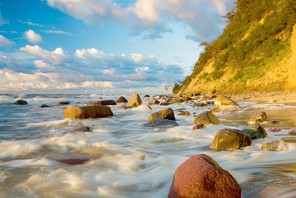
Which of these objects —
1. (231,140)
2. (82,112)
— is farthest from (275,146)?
(82,112)

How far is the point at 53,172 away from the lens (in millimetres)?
3680

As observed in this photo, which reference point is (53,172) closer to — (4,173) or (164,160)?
(4,173)

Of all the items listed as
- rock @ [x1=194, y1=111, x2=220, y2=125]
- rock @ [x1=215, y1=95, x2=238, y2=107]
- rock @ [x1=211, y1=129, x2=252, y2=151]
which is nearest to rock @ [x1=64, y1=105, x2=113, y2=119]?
rock @ [x1=194, y1=111, x2=220, y2=125]

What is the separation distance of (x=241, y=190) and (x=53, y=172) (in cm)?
229

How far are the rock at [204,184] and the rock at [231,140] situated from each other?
1962 mm

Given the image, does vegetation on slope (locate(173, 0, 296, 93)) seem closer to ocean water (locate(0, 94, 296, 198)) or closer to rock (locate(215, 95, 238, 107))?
rock (locate(215, 95, 238, 107))

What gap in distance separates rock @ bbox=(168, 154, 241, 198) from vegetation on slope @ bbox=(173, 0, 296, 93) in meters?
17.8

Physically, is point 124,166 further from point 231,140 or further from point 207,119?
point 207,119

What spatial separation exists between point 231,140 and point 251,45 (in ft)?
76.6

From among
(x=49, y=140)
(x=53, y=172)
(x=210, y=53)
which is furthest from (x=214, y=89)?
(x=53, y=172)

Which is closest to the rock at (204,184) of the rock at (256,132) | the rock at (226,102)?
the rock at (256,132)

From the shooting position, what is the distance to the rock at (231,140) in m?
4.55

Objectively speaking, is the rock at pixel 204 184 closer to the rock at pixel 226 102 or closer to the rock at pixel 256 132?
the rock at pixel 256 132

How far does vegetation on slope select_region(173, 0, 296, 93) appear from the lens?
72.7 ft
